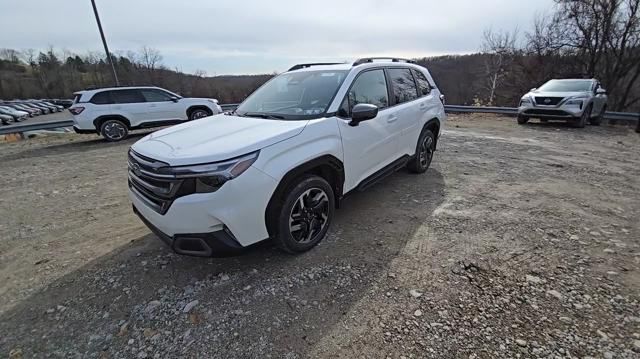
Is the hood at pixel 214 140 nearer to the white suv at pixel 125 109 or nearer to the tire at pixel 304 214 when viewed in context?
the tire at pixel 304 214

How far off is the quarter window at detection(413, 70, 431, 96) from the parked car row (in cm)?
3553

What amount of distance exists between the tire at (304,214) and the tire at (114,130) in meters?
9.36

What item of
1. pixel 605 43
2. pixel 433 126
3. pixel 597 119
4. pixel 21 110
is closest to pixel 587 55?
pixel 605 43

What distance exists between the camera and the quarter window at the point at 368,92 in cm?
324

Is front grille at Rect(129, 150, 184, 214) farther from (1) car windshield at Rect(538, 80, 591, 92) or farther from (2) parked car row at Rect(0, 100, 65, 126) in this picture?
(2) parked car row at Rect(0, 100, 65, 126)

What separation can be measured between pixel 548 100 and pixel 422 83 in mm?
7570

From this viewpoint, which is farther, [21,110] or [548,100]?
[21,110]

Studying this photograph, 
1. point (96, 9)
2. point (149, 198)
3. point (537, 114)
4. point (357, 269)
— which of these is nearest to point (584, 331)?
point (357, 269)

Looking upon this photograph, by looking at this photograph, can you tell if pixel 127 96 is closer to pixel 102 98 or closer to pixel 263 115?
pixel 102 98

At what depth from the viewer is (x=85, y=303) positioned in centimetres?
243

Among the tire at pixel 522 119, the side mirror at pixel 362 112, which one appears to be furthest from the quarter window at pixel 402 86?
the tire at pixel 522 119

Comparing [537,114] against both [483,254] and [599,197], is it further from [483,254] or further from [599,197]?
[483,254]

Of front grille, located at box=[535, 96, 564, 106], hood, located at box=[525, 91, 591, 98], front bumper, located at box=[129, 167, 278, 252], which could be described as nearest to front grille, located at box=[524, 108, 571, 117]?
front grille, located at box=[535, 96, 564, 106]

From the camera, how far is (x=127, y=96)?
32.2 ft
